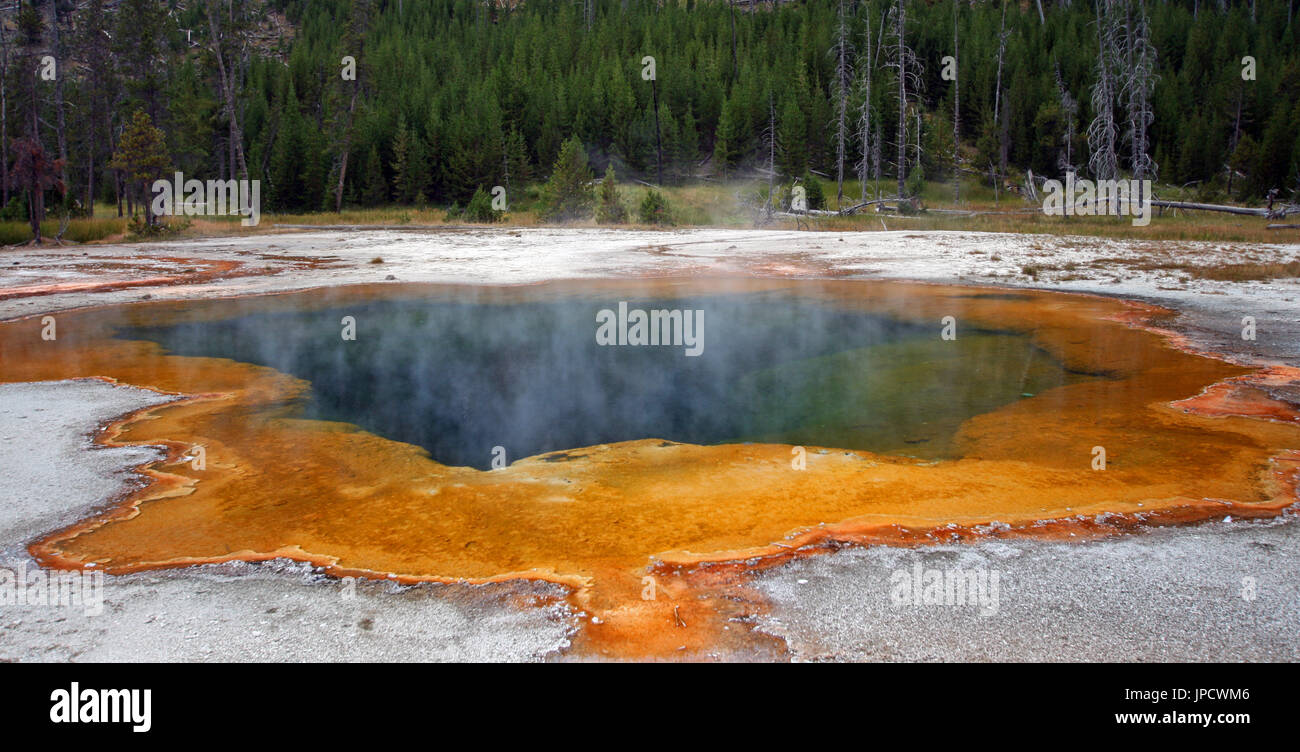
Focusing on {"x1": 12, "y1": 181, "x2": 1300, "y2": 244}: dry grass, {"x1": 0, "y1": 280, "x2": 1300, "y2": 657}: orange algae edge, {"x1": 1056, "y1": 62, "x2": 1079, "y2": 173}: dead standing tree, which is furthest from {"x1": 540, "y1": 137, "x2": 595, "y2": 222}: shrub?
{"x1": 0, "y1": 280, "x2": 1300, "y2": 657}: orange algae edge

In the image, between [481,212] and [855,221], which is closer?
[855,221]

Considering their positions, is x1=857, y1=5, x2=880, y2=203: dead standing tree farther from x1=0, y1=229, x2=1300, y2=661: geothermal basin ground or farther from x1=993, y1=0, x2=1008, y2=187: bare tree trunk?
x1=0, y1=229, x2=1300, y2=661: geothermal basin ground

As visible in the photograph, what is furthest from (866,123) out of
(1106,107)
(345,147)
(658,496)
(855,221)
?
(658,496)

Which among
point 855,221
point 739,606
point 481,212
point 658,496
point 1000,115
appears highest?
point 1000,115

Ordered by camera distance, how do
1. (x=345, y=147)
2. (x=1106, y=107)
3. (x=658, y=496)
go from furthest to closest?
1. (x=345, y=147)
2. (x=1106, y=107)
3. (x=658, y=496)

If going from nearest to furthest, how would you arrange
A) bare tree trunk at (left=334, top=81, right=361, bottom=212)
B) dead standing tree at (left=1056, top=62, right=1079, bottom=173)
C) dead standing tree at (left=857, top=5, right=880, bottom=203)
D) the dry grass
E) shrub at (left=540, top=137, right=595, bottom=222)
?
the dry grass < shrub at (left=540, top=137, right=595, bottom=222) < dead standing tree at (left=857, top=5, right=880, bottom=203) < dead standing tree at (left=1056, top=62, right=1079, bottom=173) < bare tree trunk at (left=334, top=81, right=361, bottom=212)

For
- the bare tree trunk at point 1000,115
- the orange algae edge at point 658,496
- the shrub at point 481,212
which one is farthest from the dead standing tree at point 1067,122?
the orange algae edge at point 658,496

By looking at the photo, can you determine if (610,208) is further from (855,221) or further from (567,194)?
(855,221)
